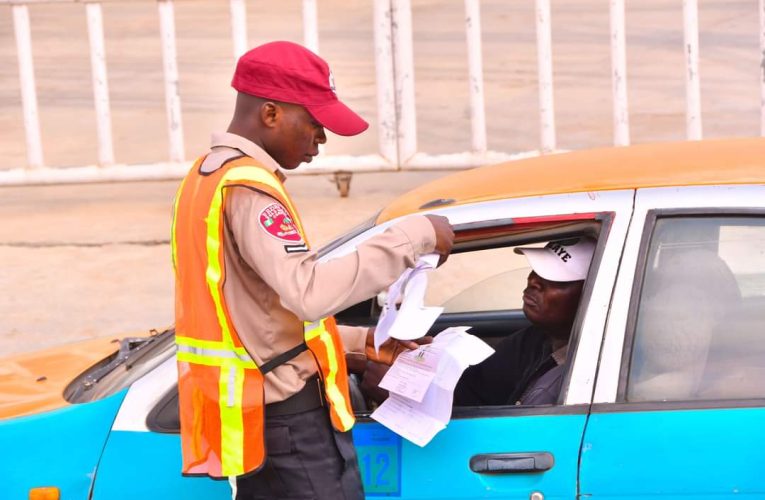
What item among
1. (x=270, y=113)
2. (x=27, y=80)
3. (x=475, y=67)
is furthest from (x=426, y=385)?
(x=27, y=80)

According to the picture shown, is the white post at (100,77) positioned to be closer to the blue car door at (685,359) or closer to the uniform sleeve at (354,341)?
the uniform sleeve at (354,341)

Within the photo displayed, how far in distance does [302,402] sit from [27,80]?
19.8 ft

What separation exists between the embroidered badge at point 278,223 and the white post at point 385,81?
5.48 metres

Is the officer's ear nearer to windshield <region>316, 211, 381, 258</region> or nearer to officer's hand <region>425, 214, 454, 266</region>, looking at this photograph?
officer's hand <region>425, 214, 454, 266</region>

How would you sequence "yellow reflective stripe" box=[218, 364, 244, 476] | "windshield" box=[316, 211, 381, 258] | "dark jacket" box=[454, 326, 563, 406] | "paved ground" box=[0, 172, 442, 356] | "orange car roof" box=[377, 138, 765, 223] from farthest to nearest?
"paved ground" box=[0, 172, 442, 356]
"dark jacket" box=[454, 326, 563, 406]
"windshield" box=[316, 211, 381, 258]
"orange car roof" box=[377, 138, 765, 223]
"yellow reflective stripe" box=[218, 364, 244, 476]

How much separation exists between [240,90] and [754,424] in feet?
4.67

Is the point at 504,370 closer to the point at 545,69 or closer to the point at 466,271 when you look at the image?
the point at 466,271

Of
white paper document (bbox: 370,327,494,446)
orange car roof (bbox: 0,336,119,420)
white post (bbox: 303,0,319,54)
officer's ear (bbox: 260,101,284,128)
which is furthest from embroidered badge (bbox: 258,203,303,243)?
white post (bbox: 303,0,319,54)

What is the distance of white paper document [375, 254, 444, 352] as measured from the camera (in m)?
3.15

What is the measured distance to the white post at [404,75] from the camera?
824 cm

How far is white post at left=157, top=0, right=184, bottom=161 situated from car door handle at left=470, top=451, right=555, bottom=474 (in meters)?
5.54

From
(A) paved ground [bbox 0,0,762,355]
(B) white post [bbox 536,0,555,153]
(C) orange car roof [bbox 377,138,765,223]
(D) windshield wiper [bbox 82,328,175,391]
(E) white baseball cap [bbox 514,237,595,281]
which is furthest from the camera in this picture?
(A) paved ground [bbox 0,0,762,355]

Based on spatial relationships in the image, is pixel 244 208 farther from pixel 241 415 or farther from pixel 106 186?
pixel 106 186

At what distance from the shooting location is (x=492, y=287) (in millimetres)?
5086
